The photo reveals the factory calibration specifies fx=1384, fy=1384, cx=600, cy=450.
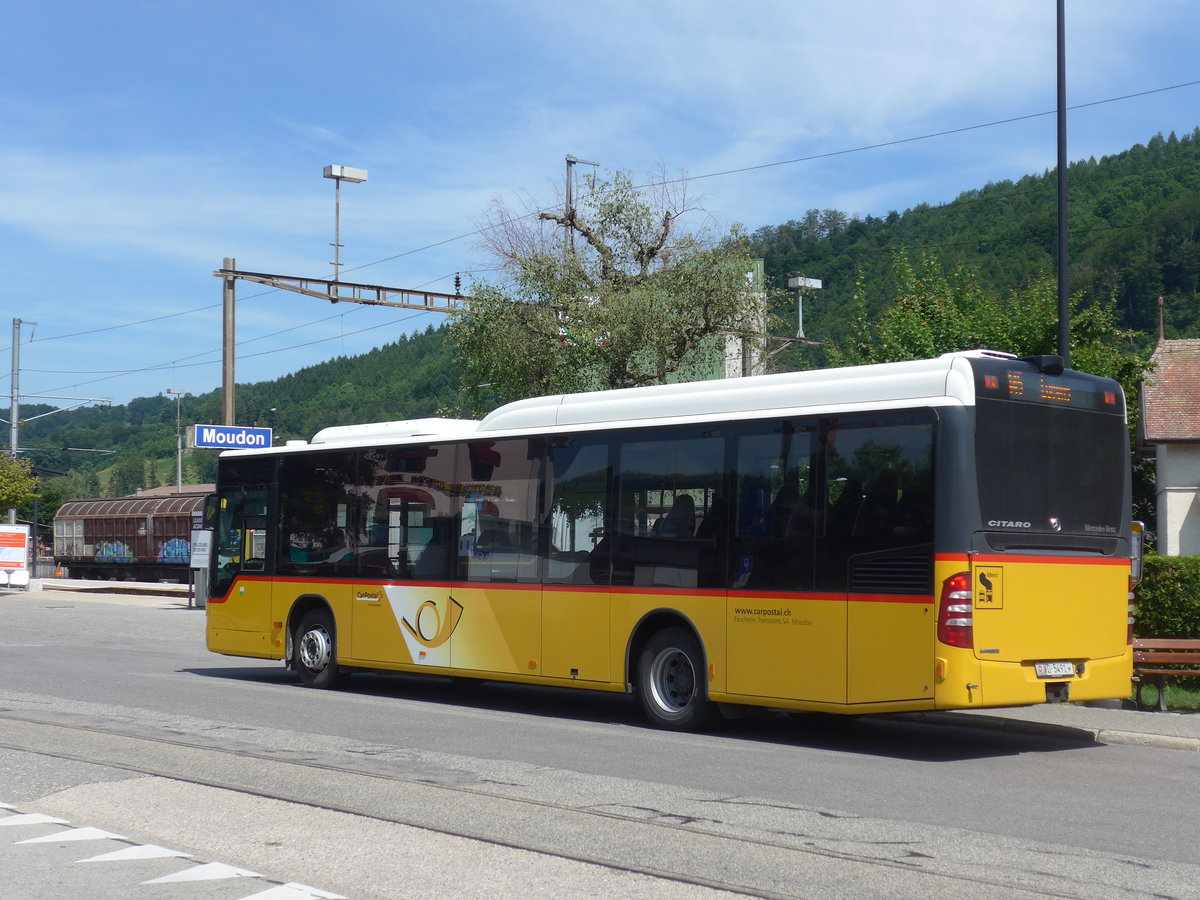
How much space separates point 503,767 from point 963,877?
13.7 feet

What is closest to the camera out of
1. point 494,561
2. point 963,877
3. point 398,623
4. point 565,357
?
point 963,877

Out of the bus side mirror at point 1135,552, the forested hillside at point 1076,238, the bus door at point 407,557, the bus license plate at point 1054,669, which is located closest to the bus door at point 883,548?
the bus license plate at point 1054,669

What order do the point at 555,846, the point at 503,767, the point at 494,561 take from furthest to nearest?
the point at 494,561
the point at 503,767
the point at 555,846

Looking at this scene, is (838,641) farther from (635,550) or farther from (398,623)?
(398,623)

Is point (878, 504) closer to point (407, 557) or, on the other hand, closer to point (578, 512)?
point (578, 512)

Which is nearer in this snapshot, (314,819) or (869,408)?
(314,819)

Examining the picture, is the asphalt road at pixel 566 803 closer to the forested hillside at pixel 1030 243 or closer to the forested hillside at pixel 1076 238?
the forested hillside at pixel 1030 243

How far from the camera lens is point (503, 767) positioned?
32.6 ft

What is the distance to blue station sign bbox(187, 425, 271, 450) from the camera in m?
29.4

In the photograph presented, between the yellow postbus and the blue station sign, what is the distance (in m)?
14.8

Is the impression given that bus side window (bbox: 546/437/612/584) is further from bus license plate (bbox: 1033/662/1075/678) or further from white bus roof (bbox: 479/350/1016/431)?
bus license plate (bbox: 1033/662/1075/678)

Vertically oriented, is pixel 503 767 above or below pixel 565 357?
below

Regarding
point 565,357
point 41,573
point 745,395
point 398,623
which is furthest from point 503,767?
point 41,573

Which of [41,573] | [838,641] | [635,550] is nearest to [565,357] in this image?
[635,550]
